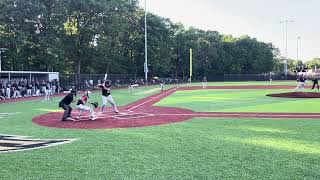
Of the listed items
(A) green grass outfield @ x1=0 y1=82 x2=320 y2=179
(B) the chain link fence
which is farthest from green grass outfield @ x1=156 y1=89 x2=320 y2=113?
(B) the chain link fence

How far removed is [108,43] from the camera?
210 ft

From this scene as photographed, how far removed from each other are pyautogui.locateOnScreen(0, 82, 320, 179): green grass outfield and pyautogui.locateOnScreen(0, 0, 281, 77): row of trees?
39522 mm

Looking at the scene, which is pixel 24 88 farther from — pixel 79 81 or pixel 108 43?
pixel 108 43

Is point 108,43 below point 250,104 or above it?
above

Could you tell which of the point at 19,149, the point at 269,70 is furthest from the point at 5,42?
the point at 269,70

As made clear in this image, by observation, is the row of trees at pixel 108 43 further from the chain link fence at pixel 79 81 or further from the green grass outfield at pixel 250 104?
the green grass outfield at pixel 250 104

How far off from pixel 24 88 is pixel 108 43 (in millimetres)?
30279

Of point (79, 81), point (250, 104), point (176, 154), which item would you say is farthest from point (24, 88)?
point (176, 154)

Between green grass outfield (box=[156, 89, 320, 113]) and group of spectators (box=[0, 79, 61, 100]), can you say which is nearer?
green grass outfield (box=[156, 89, 320, 113])

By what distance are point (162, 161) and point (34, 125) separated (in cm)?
839

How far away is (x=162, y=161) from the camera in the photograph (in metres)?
8.12

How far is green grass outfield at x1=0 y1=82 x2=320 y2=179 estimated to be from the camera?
7.18m

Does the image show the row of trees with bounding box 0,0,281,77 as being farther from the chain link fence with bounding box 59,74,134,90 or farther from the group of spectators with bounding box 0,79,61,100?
the group of spectators with bounding box 0,79,61,100

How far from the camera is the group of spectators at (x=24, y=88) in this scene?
32594 millimetres
